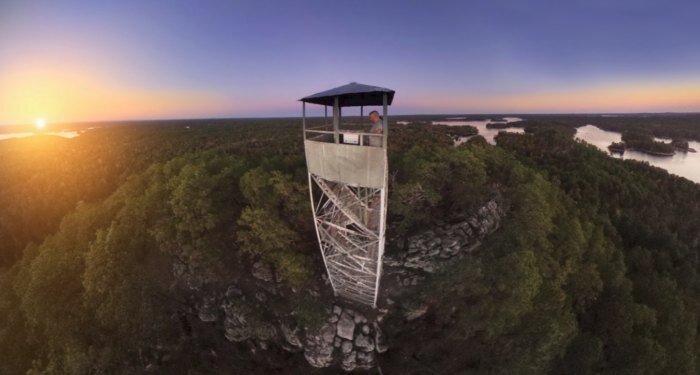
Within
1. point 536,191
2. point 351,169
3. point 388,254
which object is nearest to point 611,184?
point 536,191

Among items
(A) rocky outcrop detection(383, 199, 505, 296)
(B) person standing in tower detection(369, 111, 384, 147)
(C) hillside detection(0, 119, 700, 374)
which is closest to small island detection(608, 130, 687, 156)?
(C) hillside detection(0, 119, 700, 374)

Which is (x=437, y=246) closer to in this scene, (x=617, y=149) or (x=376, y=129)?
(x=376, y=129)

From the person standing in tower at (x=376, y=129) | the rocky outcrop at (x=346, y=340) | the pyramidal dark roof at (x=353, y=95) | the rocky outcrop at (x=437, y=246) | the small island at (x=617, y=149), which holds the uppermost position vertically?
the pyramidal dark roof at (x=353, y=95)

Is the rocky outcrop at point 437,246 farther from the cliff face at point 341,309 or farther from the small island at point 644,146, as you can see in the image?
the small island at point 644,146

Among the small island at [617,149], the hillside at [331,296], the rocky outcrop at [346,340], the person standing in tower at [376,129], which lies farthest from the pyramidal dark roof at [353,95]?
the small island at [617,149]

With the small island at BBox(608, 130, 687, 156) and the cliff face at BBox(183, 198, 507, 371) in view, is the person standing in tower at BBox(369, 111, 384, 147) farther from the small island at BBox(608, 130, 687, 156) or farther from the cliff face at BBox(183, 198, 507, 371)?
the small island at BBox(608, 130, 687, 156)

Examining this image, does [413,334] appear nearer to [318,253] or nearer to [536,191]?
[318,253]
